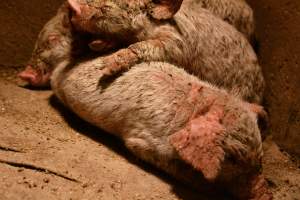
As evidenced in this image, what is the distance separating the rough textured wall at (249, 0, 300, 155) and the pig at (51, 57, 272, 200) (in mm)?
660

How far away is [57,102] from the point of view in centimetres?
436

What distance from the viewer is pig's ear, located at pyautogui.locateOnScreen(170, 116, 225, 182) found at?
3191 millimetres

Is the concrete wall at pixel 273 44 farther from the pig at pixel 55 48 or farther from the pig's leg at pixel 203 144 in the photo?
the pig's leg at pixel 203 144

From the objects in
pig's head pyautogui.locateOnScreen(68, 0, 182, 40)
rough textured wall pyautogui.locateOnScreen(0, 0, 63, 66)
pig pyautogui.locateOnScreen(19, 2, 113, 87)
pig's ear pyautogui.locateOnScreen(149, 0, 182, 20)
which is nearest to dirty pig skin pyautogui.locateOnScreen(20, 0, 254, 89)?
pig pyautogui.locateOnScreen(19, 2, 113, 87)

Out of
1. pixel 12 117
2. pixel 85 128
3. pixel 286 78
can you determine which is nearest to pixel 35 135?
pixel 12 117

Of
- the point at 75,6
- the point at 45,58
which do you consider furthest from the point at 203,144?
the point at 45,58

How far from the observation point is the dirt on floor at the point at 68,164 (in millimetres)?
3098

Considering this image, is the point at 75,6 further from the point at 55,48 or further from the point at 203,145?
the point at 203,145

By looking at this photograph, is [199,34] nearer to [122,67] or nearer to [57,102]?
[122,67]

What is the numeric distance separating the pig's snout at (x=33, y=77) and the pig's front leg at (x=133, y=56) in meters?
0.78

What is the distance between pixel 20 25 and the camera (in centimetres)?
491

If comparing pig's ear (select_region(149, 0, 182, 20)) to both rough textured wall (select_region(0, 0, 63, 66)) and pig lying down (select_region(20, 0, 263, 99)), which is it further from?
rough textured wall (select_region(0, 0, 63, 66))

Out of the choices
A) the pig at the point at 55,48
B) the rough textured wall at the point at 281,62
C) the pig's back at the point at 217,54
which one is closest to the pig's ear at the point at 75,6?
the pig at the point at 55,48

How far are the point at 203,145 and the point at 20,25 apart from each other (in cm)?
242
